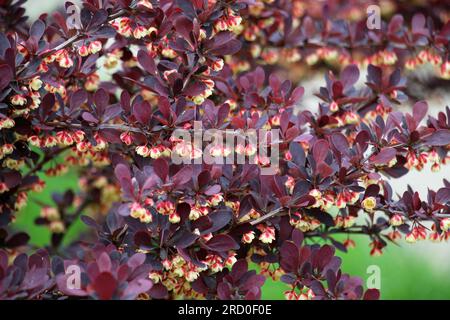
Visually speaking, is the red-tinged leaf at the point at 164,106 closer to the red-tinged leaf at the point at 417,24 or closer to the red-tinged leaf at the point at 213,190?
the red-tinged leaf at the point at 213,190

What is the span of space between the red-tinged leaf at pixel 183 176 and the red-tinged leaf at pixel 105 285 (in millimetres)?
245

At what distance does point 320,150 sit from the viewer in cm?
118

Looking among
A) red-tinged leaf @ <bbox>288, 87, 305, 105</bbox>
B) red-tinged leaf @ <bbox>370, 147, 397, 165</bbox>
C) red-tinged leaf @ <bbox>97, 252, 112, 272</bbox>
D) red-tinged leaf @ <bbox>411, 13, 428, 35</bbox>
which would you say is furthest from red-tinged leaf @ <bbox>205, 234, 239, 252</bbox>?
red-tinged leaf @ <bbox>411, 13, 428, 35</bbox>

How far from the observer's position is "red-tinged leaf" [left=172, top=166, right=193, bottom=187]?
110 cm

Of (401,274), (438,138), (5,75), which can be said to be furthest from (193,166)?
(401,274)

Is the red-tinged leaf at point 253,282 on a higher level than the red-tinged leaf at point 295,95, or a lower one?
lower

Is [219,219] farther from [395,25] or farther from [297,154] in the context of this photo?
[395,25]

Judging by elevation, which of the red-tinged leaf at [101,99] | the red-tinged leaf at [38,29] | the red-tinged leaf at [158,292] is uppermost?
the red-tinged leaf at [38,29]

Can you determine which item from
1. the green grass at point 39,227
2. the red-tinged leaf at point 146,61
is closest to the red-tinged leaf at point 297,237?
the red-tinged leaf at point 146,61

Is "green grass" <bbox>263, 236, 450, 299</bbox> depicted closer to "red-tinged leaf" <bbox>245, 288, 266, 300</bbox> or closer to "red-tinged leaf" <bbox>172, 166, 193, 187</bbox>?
"red-tinged leaf" <bbox>245, 288, 266, 300</bbox>

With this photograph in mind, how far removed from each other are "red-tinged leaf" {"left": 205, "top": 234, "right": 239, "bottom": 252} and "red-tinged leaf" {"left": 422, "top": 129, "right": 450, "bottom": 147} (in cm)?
50

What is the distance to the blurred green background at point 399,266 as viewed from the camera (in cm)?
231
